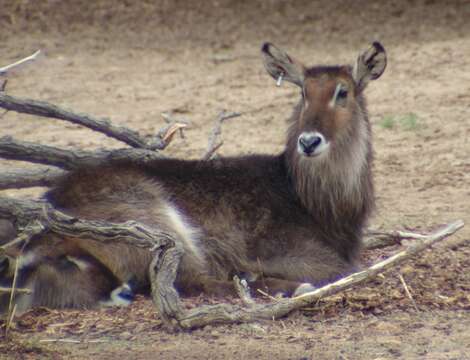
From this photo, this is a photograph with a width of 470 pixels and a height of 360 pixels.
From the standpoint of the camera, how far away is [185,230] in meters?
5.30

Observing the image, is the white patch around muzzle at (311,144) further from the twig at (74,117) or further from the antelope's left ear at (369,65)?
the twig at (74,117)

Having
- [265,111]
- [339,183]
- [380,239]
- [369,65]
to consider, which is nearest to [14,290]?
[339,183]

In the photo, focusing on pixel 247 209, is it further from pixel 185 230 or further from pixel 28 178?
pixel 28 178

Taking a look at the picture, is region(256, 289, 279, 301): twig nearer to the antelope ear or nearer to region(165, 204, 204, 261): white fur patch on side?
region(165, 204, 204, 261): white fur patch on side

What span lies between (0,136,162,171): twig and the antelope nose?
3.26 ft

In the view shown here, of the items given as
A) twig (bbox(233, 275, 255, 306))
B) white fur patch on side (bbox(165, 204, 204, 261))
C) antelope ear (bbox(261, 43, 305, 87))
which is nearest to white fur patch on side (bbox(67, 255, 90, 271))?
white fur patch on side (bbox(165, 204, 204, 261))

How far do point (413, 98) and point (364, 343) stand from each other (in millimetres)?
5091

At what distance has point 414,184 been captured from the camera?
718 cm

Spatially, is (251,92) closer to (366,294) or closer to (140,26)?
(140,26)

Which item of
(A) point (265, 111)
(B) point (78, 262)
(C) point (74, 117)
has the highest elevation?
(C) point (74, 117)

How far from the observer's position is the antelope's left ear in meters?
5.75

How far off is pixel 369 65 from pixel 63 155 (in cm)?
196

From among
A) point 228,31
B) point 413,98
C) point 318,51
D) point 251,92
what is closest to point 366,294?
point 413,98

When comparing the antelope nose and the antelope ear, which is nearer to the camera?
the antelope nose
